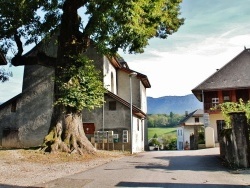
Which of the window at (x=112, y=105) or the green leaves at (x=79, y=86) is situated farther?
the window at (x=112, y=105)

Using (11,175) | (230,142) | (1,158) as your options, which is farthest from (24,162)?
(230,142)

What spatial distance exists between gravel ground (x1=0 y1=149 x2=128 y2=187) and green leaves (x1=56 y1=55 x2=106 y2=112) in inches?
131

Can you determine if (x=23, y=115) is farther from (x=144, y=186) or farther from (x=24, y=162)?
(x=144, y=186)

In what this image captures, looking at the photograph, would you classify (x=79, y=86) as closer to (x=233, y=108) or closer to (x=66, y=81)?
(x=66, y=81)

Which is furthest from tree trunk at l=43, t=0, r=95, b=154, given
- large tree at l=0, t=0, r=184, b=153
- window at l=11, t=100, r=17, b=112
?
window at l=11, t=100, r=17, b=112

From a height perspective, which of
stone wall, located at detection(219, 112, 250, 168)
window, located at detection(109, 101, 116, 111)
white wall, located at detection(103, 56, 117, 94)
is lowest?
stone wall, located at detection(219, 112, 250, 168)

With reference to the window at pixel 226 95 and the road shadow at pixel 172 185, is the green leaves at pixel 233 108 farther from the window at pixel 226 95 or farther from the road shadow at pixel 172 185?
the window at pixel 226 95

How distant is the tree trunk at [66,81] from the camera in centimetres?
1905

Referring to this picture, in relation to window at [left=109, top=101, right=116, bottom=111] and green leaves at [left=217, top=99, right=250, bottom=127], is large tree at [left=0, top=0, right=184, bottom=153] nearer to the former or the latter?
green leaves at [left=217, top=99, right=250, bottom=127]

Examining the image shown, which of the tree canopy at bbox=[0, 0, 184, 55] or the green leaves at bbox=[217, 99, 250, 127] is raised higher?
the tree canopy at bbox=[0, 0, 184, 55]

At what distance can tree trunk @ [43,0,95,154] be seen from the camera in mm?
19047

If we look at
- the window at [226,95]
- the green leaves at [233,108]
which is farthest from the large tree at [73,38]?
the window at [226,95]

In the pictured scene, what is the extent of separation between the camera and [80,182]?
917cm

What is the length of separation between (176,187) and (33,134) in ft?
83.9
